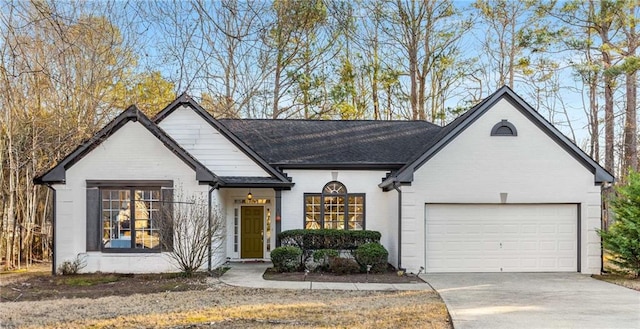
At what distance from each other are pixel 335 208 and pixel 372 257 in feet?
9.36

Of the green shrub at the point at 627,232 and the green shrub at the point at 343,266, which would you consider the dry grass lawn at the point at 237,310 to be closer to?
the green shrub at the point at 343,266

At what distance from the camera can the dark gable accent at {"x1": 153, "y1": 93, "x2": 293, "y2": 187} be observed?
15844mm

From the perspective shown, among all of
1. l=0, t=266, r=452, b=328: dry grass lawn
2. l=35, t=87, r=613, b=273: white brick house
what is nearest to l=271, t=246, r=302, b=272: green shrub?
l=35, t=87, r=613, b=273: white brick house

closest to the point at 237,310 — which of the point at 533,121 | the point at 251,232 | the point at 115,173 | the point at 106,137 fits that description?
the point at 115,173

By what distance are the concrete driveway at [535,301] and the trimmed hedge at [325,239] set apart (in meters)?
2.35

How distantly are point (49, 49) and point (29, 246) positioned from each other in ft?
20.8

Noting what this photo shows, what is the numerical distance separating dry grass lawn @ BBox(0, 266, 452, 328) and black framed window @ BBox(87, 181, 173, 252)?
10.8 ft

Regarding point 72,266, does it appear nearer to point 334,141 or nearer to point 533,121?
point 334,141

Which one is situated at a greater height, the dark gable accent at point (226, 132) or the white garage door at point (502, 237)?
the dark gable accent at point (226, 132)

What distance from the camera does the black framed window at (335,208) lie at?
53.8 ft

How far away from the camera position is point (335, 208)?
16.5 metres

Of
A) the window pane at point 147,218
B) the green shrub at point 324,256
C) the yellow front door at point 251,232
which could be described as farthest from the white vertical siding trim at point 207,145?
the green shrub at point 324,256

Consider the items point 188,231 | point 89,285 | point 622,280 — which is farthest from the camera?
point 188,231

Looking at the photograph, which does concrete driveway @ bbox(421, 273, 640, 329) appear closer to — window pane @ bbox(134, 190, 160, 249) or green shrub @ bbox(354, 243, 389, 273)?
green shrub @ bbox(354, 243, 389, 273)
